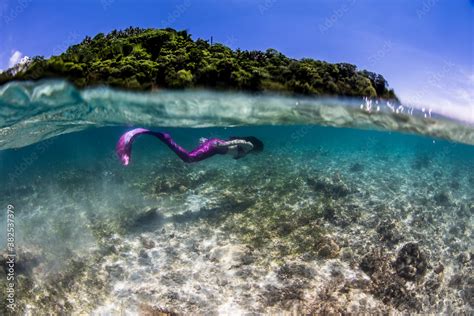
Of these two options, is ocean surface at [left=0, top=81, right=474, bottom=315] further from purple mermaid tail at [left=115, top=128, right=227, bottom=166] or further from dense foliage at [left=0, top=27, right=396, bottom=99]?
purple mermaid tail at [left=115, top=128, right=227, bottom=166]

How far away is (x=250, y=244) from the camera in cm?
1124

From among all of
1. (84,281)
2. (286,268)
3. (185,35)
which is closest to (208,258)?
(286,268)

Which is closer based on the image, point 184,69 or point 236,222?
point 236,222

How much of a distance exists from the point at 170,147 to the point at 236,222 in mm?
3518

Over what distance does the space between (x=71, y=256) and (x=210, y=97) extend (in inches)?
325

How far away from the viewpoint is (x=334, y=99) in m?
15.8

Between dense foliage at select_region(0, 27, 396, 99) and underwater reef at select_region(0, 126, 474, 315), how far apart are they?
431cm

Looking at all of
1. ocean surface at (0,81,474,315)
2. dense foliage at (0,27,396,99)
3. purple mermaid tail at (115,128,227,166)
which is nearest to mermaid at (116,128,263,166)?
purple mermaid tail at (115,128,227,166)

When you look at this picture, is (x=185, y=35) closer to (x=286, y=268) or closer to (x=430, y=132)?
(x=286, y=268)

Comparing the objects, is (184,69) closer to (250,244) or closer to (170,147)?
(170,147)

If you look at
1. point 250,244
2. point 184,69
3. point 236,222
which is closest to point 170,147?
point 236,222

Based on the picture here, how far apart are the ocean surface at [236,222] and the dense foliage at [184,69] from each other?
1.01 m

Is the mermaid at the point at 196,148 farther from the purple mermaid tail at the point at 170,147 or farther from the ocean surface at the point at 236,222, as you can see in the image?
the ocean surface at the point at 236,222

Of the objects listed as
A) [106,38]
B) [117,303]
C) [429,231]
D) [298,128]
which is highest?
[106,38]
